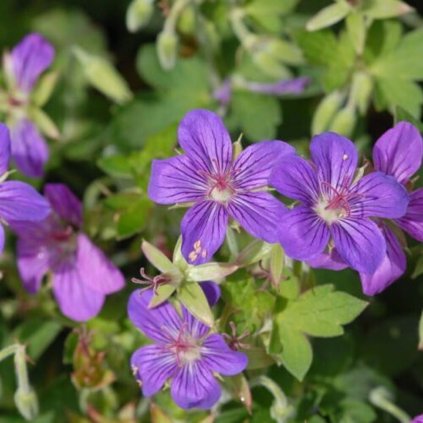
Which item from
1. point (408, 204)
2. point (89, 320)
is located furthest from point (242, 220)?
point (89, 320)

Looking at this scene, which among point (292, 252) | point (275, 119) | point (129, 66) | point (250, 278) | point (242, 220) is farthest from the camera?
point (129, 66)

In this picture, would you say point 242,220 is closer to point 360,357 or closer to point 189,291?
point 189,291

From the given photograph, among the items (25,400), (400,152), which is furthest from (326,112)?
(25,400)

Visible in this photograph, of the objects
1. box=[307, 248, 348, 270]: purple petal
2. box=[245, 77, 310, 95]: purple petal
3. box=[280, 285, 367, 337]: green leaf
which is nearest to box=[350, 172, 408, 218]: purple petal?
box=[307, 248, 348, 270]: purple petal

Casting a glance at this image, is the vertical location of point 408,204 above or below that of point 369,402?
above

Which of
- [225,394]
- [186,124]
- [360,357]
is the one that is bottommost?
[360,357]

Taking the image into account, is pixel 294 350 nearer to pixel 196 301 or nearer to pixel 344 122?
pixel 196 301

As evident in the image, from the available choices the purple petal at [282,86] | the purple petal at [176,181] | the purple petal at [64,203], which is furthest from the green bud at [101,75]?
the purple petal at [176,181]
